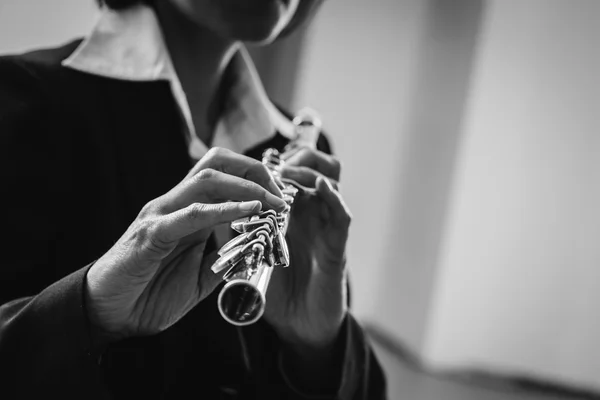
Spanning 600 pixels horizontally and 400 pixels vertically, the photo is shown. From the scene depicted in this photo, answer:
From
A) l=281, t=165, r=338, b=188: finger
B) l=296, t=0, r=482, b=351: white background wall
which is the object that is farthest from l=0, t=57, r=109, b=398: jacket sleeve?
l=296, t=0, r=482, b=351: white background wall

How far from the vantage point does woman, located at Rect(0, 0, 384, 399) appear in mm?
501

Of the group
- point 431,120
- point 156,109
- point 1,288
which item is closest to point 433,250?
point 431,120

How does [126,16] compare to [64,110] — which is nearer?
[64,110]

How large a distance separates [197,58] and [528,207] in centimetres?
147

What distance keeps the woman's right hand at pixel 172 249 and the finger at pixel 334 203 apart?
0.31ft

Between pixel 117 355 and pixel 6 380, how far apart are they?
14cm

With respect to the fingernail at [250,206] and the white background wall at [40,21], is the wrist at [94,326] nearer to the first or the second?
the fingernail at [250,206]

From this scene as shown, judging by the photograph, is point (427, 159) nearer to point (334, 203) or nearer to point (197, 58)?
point (197, 58)

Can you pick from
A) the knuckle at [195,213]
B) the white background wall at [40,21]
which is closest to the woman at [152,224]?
the knuckle at [195,213]

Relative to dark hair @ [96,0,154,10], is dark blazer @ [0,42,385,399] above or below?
below

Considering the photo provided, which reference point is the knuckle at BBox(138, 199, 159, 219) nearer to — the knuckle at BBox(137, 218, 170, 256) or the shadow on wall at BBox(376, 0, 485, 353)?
the knuckle at BBox(137, 218, 170, 256)

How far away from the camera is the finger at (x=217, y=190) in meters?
0.48

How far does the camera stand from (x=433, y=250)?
6.63 feet

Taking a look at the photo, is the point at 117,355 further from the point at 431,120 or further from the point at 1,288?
the point at 431,120
